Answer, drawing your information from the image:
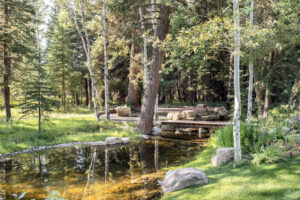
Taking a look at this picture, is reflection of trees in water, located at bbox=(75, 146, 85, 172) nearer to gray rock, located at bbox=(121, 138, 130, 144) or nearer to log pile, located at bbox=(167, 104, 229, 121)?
gray rock, located at bbox=(121, 138, 130, 144)

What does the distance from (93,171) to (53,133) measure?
504cm

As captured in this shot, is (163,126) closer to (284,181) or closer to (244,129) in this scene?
(244,129)

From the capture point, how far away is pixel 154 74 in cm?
1141

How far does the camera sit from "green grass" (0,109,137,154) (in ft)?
29.8

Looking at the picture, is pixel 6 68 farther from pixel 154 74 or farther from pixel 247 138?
pixel 247 138

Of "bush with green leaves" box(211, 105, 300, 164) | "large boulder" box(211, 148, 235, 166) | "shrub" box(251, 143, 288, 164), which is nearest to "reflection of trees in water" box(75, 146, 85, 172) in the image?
"large boulder" box(211, 148, 235, 166)

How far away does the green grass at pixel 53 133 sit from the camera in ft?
29.8

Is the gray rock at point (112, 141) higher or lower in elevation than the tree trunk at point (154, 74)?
lower

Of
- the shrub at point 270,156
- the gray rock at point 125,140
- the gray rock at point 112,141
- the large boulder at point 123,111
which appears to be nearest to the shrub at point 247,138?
the shrub at point 270,156

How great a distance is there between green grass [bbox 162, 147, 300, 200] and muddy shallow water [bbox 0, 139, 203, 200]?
101cm

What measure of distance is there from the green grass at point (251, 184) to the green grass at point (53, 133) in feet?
22.3

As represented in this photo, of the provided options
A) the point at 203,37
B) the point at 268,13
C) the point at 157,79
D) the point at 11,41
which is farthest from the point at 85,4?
the point at 203,37

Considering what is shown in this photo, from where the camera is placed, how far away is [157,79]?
11.5m

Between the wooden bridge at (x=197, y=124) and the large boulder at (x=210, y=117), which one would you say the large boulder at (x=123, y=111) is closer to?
the wooden bridge at (x=197, y=124)
